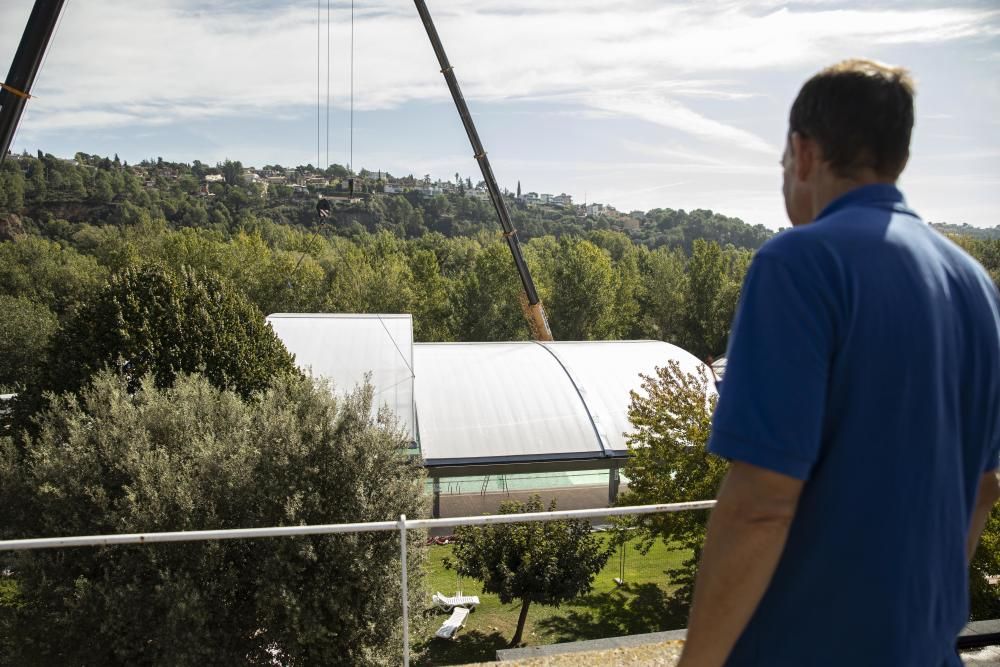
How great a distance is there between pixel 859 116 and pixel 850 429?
45 centimetres

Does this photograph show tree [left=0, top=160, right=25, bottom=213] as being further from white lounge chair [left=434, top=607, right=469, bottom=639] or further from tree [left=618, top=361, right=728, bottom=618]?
tree [left=618, top=361, right=728, bottom=618]

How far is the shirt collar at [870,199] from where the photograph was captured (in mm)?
1063

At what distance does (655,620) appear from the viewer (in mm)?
12516

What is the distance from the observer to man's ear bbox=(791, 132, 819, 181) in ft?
3.63

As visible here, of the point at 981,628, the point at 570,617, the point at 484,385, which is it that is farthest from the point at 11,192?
the point at 981,628

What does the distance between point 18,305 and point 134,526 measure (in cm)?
4088

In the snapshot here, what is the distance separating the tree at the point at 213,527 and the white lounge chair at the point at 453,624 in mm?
4162

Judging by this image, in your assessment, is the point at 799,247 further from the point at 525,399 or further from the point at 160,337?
the point at 525,399

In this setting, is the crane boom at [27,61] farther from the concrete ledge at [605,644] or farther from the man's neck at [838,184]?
the man's neck at [838,184]

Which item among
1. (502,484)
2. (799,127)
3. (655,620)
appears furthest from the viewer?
(502,484)

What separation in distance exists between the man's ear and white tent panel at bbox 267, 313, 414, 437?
60.8ft

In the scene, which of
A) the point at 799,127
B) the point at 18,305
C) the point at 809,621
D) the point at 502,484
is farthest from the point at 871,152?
the point at 18,305

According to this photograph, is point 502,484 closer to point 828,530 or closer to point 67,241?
point 828,530

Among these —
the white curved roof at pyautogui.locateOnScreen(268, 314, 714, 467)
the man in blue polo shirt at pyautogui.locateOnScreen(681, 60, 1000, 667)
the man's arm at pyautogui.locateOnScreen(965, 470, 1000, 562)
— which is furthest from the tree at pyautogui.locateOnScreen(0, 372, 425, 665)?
the white curved roof at pyautogui.locateOnScreen(268, 314, 714, 467)
